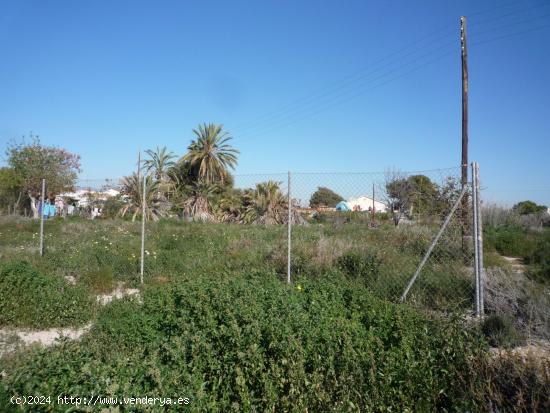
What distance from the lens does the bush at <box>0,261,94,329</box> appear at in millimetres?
5879

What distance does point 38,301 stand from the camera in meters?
6.07

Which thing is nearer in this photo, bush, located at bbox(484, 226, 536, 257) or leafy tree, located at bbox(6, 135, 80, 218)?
bush, located at bbox(484, 226, 536, 257)

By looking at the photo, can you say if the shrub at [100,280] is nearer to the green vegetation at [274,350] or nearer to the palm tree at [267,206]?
the green vegetation at [274,350]

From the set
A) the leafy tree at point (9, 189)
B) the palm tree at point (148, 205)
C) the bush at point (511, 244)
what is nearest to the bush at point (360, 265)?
the bush at point (511, 244)

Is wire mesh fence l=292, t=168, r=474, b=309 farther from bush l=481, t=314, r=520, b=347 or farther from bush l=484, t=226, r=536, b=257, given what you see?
bush l=484, t=226, r=536, b=257

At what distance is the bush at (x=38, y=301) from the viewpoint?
231 inches

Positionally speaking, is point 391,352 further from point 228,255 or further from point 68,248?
point 68,248

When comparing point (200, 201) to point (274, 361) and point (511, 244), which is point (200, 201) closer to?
point (511, 244)

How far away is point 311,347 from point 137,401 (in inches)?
59.8

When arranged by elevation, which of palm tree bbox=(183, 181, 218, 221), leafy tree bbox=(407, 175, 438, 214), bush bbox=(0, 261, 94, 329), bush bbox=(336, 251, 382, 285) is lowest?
bush bbox=(0, 261, 94, 329)

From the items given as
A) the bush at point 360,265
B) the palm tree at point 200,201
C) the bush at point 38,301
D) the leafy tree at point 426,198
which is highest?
the palm tree at point 200,201

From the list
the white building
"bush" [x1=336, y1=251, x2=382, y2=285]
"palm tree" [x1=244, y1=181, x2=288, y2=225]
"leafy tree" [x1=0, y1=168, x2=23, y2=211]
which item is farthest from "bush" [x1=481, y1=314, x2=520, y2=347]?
"leafy tree" [x1=0, y1=168, x2=23, y2=211]

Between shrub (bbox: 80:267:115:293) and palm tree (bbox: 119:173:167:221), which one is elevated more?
palm tree (bbox: 119:173:167:221)

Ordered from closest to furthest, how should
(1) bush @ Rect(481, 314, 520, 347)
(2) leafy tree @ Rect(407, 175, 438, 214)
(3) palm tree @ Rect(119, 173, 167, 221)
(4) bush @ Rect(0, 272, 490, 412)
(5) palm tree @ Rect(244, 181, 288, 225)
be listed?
1. (4) bush @ Rect(0, 272, 490, 412)
2. (1) bush @ Rect(481, 314, 520, 347)
3. (2) leafy tree @ Rect(407, 175, 438, 214)
4. (5) palm tree @ Rect(244, 181, 288, 225)
5. (3) palm tree @ Rect(119, 173, 167, 221)
